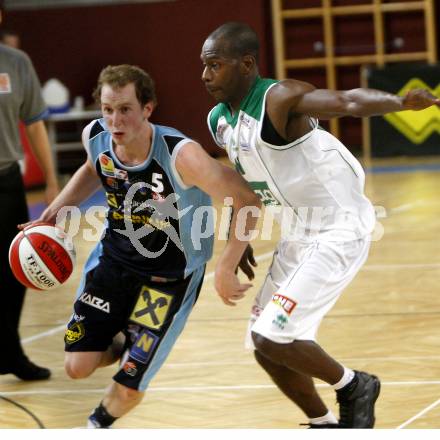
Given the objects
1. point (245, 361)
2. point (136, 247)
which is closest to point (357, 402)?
point (136, 247)

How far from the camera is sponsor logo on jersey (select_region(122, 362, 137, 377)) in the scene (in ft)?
14.3

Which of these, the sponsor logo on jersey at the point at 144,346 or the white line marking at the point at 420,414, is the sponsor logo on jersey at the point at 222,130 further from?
the white line marking at the point at 420,414

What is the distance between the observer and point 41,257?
4.62 m

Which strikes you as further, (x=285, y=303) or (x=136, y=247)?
(x=136, y=247)

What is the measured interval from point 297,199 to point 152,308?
0.85 metres

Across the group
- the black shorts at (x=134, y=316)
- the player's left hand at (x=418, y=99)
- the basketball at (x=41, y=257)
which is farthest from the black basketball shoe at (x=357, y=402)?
the basketball at (x=41, y=257)

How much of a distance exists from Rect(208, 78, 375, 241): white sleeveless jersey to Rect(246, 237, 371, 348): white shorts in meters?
0.06

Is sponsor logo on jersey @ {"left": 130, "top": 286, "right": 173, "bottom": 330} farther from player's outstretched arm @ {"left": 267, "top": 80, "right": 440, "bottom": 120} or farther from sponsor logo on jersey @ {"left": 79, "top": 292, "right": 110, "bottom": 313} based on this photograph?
player's outstretched arm @ {"left": 267, "top": 80, "right": 440, "bottom": 120}

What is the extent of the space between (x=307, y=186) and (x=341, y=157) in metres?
0.21

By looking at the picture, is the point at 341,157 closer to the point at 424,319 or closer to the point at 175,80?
the point at 424,319

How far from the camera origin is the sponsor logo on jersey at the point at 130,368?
435cm

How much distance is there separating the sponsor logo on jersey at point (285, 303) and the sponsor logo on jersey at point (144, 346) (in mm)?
698

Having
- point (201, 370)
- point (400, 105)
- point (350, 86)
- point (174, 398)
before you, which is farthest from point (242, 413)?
point (350, 86)

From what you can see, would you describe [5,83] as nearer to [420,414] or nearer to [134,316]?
[134,316]
